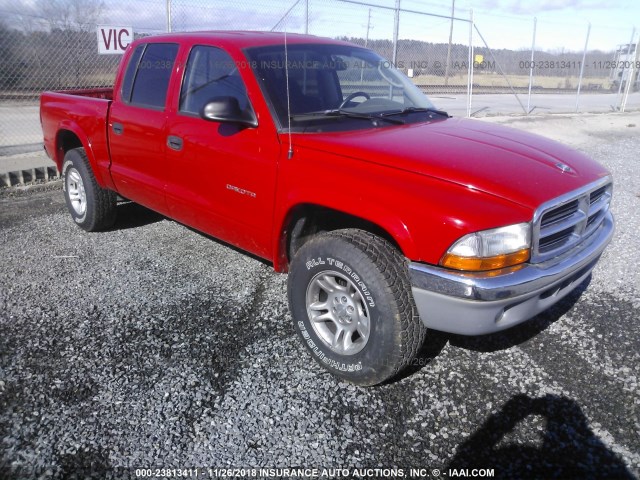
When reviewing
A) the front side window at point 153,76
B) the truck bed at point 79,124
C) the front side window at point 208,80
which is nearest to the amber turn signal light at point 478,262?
the front side window at point 208,80

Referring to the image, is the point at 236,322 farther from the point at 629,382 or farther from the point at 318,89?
the point at 629,382

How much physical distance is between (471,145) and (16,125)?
31.3ft

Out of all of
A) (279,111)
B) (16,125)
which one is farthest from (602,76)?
(279,111)

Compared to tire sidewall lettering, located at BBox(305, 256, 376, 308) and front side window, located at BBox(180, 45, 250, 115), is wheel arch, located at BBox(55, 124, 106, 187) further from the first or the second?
tire sidewall lettering, located at BBox(305, 256, 376, 308)

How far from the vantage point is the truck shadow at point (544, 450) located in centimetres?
231

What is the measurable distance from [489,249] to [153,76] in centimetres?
303

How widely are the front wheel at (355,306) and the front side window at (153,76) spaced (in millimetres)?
1932

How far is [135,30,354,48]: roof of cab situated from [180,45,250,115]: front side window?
0.09 metres

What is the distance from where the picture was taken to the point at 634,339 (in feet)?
10.9

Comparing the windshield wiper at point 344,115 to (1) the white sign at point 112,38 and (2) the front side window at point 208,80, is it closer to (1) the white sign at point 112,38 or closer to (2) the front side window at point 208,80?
(2) the front side window at point 208,80

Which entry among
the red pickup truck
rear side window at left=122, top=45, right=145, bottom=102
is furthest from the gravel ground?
rear side window at left=122, top=45, right=145, bottom=102

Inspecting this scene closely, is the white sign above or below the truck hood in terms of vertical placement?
above

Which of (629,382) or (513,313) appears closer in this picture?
(513,313)

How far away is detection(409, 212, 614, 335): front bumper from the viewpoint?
7.85 feet
